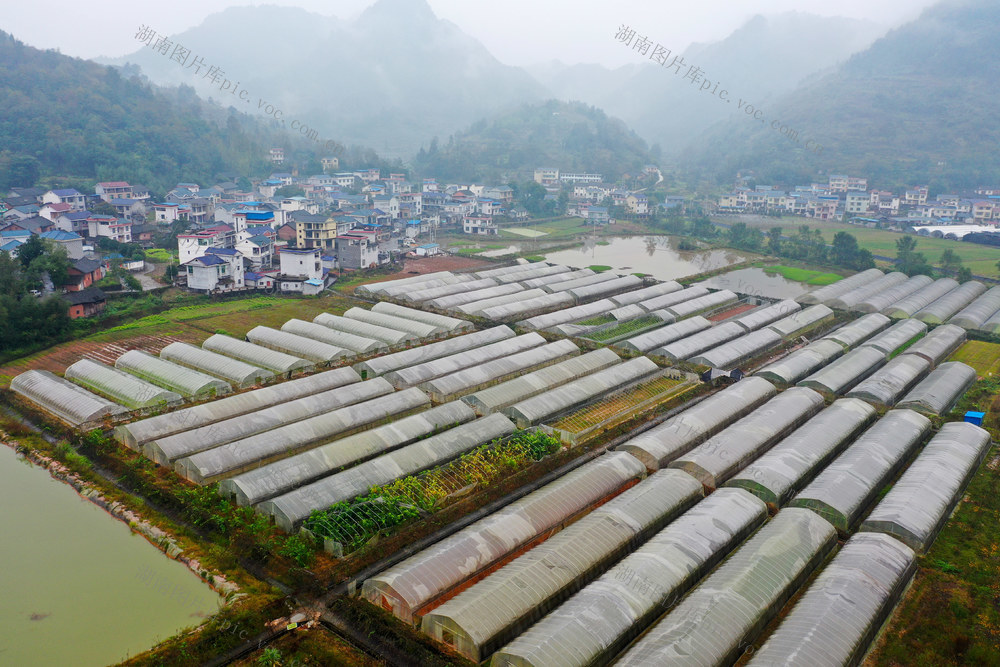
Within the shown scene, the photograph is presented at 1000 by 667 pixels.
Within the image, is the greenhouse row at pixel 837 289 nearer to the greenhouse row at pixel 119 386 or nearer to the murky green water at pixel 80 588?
the greenhouse row at pixel 119 386

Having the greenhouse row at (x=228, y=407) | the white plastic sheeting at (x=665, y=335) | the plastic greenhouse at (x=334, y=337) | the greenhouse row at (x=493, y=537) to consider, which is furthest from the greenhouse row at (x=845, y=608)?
the plastic greenhouse at (x=334, y=337)

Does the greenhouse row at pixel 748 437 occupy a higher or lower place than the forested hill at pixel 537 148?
lower

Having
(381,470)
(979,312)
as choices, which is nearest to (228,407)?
(381,470)

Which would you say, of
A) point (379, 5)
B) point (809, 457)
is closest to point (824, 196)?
point (809, 457)

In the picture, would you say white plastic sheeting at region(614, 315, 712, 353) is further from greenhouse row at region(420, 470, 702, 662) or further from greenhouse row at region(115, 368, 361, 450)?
greenhouse row at region(420, 470, 702, 662)

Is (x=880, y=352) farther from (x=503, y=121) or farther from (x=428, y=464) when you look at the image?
(x=503, y=121)

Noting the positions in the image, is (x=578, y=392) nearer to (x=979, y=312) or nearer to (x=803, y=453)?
(x=803, y=453)

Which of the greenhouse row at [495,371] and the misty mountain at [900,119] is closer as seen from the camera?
the greenhouse row at [495,371]
